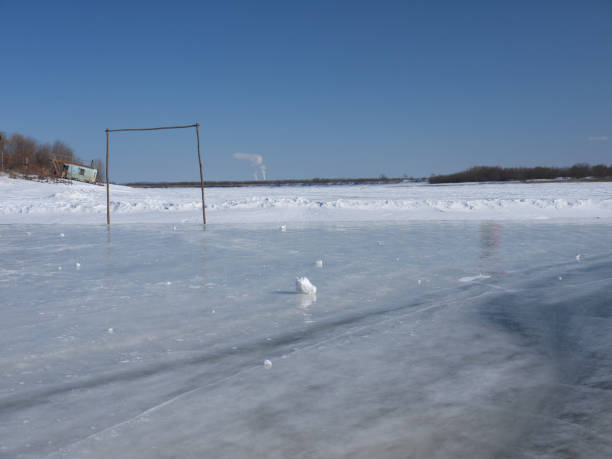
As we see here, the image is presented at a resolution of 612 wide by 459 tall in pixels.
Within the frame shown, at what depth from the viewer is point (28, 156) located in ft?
134

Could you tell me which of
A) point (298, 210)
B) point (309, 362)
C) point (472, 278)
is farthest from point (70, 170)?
point (309, 362)

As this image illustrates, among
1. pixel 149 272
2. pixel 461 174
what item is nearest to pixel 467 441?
pixel 149 272

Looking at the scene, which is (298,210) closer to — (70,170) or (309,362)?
(309,362)

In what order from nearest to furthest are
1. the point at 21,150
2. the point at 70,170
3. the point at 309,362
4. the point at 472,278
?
1. the point at 309,362
2. the point at 472,278
3. the point at 70,170
4. the point at 21,150

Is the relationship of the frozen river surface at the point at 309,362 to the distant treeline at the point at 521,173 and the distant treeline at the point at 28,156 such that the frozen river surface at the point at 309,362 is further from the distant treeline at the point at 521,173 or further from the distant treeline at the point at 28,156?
the distant treeline at the point at 521,173

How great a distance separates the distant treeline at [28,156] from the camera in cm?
3563

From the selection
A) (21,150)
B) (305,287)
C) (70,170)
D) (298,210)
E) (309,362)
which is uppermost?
(21,150)

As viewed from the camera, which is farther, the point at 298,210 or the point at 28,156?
the point at 28,156

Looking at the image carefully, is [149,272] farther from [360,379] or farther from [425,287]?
[360,379]

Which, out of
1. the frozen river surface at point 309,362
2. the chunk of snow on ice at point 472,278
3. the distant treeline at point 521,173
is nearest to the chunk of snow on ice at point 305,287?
the frozen river surface at point 309,362

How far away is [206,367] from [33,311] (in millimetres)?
2104

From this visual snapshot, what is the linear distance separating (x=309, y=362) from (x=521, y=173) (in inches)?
1941

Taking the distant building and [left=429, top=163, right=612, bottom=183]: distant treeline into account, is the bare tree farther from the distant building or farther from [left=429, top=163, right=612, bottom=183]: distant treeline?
[left=429, top=163, right=612, bottom=183]: distant treeline

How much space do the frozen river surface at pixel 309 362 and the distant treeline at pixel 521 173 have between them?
43708mm
